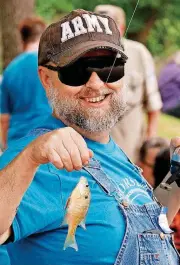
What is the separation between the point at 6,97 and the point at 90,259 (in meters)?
3.24

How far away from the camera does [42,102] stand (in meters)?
5.48

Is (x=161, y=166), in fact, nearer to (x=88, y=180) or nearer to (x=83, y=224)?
(x=88, y=180)

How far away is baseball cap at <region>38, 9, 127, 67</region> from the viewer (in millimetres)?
2910

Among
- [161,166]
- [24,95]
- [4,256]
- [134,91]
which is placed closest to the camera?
[4,256]

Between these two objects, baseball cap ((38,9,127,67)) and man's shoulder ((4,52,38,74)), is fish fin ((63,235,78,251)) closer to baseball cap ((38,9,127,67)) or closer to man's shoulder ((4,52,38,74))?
baseball cap ((38,9,127,67))

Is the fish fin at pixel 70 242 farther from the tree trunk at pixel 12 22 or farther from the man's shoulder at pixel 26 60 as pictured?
the tree trunk at pixel 12 22

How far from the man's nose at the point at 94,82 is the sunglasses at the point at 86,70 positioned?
10mm

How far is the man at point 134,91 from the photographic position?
20.0 feet

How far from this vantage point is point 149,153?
5215 mm

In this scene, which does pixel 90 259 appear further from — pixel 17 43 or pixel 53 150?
pixel 17 43

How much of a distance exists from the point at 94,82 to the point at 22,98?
2724 millimetres

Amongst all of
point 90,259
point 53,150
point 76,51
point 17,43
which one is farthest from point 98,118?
point 17,43

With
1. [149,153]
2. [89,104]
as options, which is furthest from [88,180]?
[149,153]

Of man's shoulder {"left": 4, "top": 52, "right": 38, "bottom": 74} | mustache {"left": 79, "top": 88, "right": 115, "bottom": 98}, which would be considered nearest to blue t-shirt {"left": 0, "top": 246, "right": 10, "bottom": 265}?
mustache {"left": 79, "top": 88, "right": 115, "bottom": 98}
